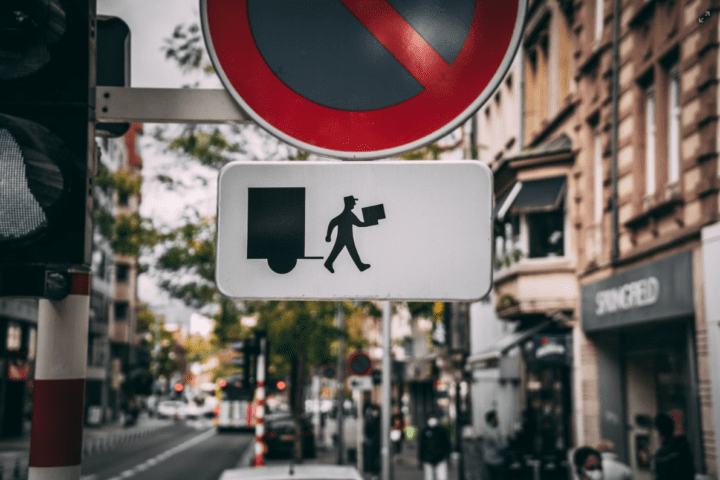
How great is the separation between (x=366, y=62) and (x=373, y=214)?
0.33 meters

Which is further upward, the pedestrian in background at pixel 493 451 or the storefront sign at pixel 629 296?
the storefront sign at pixel 629 296

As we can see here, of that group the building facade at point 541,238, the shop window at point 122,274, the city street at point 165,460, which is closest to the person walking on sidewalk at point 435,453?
the building facade at point 541,238

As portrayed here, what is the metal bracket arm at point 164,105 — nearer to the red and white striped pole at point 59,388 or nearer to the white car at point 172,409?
the red and white striped pole at point 59,388

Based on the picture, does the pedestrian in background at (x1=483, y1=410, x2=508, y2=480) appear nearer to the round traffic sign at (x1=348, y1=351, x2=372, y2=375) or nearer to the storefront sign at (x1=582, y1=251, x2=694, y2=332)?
the storefront sign at (x1=582, y1=251, x2=694, y2=332)

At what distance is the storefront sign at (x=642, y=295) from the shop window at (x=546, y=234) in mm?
1879

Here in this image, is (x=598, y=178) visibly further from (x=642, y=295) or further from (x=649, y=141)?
(x=642, y=295)

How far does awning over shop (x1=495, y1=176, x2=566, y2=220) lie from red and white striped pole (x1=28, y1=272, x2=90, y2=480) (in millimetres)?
17659

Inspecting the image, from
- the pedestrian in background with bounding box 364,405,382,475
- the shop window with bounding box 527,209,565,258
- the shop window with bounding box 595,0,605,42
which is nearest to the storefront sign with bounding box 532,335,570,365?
the shop window with bounding box 527,209,565,258

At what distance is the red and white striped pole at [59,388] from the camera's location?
1802mm

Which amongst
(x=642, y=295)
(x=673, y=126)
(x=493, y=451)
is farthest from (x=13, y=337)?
(x=673, y=126)

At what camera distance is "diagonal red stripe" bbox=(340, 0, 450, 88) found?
5.82 ft

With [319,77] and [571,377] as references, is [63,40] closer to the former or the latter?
[319,77]

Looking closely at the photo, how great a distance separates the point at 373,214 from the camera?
5.57ft

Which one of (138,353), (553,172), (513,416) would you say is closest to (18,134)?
(553,172)
